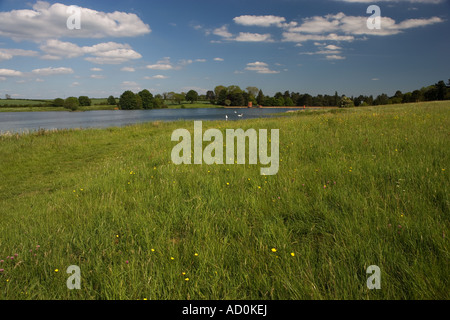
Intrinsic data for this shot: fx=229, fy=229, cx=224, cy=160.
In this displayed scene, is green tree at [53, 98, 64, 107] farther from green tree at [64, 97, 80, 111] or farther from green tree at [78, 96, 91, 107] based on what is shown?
green tree at [78, 96, 91, 107]

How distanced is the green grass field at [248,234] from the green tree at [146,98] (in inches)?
4053

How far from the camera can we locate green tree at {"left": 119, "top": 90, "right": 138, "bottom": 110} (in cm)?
9331

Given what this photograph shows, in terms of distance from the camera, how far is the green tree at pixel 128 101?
93312 millimetres

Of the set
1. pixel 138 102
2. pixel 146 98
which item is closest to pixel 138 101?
pixel 138 102

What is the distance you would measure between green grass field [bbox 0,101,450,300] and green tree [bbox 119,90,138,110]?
97.7 metres

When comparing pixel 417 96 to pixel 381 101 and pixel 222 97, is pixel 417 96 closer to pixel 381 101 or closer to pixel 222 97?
pixel 381 101

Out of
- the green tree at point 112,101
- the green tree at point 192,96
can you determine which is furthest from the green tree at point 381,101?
the green tree at point 112,101

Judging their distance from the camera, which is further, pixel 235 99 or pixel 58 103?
pixel 235 99

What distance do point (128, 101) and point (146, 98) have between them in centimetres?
925

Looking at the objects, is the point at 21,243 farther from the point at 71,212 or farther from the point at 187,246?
the point at 187,246

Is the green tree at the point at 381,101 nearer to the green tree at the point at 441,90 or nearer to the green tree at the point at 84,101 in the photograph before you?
the green tree at the point at 441,90

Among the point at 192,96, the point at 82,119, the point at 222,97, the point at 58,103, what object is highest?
the point at 192,96

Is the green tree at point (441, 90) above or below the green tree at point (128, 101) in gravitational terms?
below

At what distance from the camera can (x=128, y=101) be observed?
307 feet
